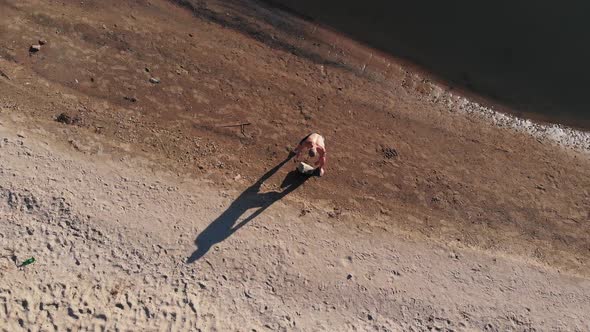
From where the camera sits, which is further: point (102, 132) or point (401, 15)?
point (401, 15)

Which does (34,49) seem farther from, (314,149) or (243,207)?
(314,149)

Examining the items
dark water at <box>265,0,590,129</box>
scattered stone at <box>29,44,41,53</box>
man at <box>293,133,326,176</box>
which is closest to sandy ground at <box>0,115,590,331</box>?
man at <box>293,133,326,176</box>

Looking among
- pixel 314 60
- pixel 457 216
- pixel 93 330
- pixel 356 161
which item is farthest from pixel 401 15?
pixel 93 330

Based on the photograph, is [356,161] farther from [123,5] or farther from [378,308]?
[123,5]

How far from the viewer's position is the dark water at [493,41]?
1226cm

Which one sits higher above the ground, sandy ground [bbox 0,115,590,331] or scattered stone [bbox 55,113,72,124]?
scattered stone [bbox 55,113,72,124]

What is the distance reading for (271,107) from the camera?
10.8 m

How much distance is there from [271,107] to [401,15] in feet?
15.6

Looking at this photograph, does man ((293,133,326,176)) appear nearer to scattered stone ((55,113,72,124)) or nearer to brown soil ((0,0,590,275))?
brown soil ((0,0,590,275))

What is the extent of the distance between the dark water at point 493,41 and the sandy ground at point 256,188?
2.14 ft

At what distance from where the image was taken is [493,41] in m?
12.5

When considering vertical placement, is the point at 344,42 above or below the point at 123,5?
above

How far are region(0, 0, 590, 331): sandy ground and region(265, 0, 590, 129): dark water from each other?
25.7 inches

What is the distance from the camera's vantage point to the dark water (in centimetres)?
1226
